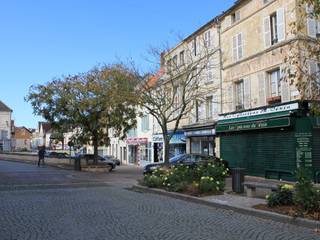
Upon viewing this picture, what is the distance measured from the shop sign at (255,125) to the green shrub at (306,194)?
40.6ft

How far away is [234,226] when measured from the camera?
415 inches

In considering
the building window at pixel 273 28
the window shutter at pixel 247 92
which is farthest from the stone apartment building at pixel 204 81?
the building window at pixel 273 28

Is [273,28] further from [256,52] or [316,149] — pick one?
[316,149]

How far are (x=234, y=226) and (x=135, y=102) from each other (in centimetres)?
1756

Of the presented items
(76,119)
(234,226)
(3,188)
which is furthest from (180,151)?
(234,226)

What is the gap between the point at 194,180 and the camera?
17562mm

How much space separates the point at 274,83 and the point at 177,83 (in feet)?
18.7

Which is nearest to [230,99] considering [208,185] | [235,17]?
[235,17]

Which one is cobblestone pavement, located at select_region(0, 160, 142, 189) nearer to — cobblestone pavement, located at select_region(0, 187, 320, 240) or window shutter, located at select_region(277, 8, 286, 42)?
cobblestone pavement, located at select_region(0, 187, 320, 240)

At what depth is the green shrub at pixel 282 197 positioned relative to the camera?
480 inches

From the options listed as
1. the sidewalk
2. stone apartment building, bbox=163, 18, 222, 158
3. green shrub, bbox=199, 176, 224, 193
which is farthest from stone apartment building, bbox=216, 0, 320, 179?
the sidewalk

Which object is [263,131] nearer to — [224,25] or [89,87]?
[224,25]

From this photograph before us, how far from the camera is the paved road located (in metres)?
9.43

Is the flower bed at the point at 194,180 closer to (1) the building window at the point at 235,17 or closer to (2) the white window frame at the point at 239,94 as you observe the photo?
(2) the white window frame at the point at 239,94
